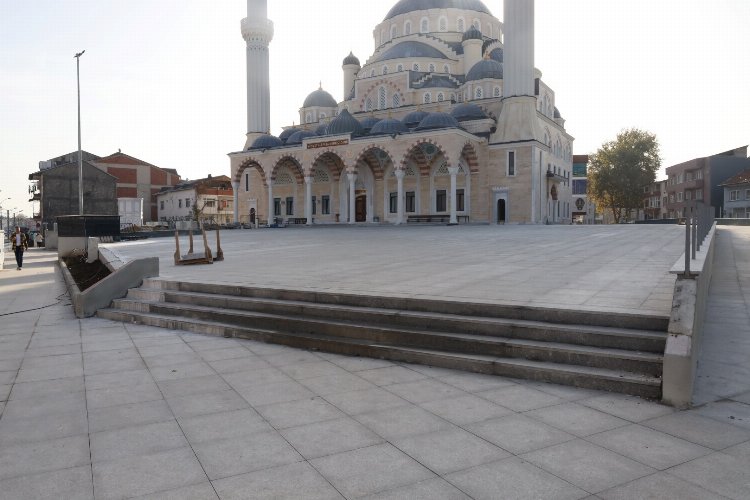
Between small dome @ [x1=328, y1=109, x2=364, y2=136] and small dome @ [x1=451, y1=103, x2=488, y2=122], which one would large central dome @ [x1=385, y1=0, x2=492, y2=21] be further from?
small dome @ [x1=328, y1=109, x2=364, y2=136]

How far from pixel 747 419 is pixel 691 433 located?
0.54 m

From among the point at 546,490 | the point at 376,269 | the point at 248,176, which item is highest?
the point at 248,176

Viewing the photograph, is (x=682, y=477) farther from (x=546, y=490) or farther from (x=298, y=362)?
(x=298, y=362)

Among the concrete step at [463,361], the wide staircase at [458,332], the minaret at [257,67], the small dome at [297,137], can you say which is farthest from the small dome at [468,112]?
the concrete step at [463,361]

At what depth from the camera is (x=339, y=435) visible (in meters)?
3.27

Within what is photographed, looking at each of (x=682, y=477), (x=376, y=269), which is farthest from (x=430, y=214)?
(x=682, y=477)

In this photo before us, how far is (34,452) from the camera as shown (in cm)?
309

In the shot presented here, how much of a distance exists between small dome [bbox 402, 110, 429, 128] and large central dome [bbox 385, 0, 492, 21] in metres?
15.4

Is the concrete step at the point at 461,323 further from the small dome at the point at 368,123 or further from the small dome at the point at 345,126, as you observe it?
the small dome at the point at 368,123

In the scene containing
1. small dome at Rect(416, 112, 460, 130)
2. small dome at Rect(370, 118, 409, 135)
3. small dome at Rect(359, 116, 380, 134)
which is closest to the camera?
small dome at Rect(416, 112, 460, 130)

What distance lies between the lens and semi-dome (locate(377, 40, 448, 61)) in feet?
150

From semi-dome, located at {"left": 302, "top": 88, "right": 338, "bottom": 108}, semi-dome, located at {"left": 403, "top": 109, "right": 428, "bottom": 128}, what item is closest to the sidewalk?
semi-dome, located at {"left": 403, "top": 109, "right": 428, "bottom": 128}

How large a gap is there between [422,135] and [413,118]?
17.0ft

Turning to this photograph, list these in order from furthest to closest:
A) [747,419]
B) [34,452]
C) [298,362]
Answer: [298,362], [747,419], [34,452]
